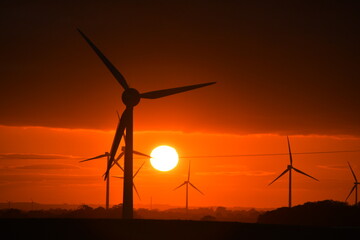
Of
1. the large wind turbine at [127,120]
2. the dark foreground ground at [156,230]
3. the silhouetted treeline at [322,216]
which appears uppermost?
the large wind turbine at [127,120]

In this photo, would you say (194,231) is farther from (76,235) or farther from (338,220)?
(338,220)

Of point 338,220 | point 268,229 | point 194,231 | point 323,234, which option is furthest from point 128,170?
point 338,220

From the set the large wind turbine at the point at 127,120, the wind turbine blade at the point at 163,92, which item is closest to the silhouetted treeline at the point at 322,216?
the wind turbine blade at the point at 163,92

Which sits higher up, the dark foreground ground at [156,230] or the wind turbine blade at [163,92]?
the wind turbine blade at [163,92]

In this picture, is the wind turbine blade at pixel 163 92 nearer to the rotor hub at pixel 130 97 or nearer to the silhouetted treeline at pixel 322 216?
the rotor hub at pixel 130 97

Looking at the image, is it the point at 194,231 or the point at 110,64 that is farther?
the point at 110,64

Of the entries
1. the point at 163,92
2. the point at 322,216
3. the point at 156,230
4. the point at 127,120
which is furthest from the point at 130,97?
the point at 322,216

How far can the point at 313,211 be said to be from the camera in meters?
197

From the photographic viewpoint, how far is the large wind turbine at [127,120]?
269 ft

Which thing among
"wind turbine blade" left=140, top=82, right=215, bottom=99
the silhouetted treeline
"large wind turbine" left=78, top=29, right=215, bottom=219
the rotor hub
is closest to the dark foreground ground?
"large wind turbine" left=78, top=29, right=215, bottom=219

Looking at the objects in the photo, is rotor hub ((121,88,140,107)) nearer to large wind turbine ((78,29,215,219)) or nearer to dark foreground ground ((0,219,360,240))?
large wind turbine ((78,29,215,219))

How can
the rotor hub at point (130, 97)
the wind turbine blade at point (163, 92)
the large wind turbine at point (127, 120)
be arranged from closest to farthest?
the large wind turbine at point (127, 120)
the rotor hub at point (130, 97)
the wind turbine blade at point (163, 92)

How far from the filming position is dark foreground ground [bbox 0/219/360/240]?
2628 inches

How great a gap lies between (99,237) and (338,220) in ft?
429
